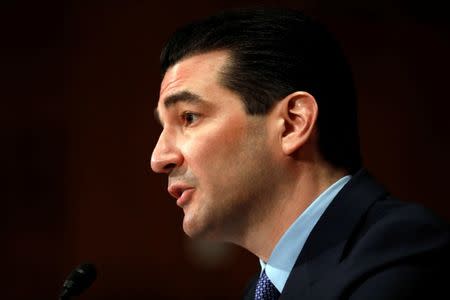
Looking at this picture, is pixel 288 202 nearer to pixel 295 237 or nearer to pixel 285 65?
pixel 295 237

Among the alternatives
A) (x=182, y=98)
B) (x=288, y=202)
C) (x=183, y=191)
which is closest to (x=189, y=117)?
(x=182, y=98)

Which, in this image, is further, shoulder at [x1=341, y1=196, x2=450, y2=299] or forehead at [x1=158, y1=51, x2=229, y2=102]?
forehead at [x1=158, y1=51, x2=229, y2=102]

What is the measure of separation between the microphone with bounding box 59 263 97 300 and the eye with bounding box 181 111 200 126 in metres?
0.32

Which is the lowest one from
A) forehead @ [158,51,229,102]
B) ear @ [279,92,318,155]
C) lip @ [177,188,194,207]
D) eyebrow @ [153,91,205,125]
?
lip @ [177,188,194,207]

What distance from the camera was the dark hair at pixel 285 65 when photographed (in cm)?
A: 122

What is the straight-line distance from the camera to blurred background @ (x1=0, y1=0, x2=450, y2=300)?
2.48m

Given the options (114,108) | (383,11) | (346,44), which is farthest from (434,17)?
(114,108)

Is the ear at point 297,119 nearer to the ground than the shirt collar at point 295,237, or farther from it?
farther from it

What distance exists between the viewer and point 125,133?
255 centimetres

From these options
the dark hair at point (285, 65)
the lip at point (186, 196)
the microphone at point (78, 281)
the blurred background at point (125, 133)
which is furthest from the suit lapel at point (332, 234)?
the blurred background at point (125, 133)

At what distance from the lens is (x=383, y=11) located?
2.50 meters

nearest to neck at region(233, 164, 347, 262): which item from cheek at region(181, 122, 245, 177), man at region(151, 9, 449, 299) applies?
man at region(151, 9, 449, 299)

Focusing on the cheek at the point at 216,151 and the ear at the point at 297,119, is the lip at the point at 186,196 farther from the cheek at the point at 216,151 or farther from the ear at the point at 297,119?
the ear at the point at 297,119

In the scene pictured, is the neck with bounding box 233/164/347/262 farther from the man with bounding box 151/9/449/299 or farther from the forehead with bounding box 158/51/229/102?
the forehead with bounding box 158/51/229/102
